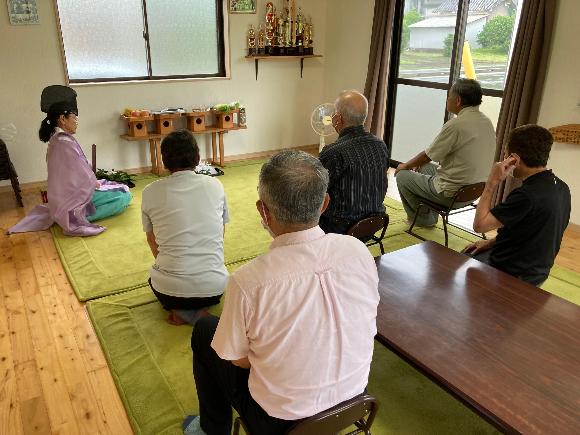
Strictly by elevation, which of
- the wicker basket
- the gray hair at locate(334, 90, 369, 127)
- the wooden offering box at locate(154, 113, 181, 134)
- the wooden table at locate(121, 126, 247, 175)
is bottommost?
the wooden table at locate(121, 126, 247, 175)

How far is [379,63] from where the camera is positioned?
476 centimetres

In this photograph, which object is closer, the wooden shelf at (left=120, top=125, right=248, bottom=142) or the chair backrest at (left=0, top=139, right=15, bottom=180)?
the chair backrest at (left=0, top=139, right=15, bottom=180)

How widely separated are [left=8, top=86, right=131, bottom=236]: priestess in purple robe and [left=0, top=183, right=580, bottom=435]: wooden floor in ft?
1.17

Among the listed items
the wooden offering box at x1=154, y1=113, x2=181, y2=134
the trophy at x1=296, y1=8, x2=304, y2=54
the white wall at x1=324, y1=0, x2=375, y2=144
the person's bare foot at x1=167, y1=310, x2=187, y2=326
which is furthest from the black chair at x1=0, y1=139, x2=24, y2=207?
the white wall at x1=324, y1=0, x2=375, y2=144

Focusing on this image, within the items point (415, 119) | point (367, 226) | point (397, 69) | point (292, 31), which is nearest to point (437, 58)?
point (397, 69)

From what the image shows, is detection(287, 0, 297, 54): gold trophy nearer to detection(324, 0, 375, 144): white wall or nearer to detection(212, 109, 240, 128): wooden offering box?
detection(324, 0, 375, 144): white wall

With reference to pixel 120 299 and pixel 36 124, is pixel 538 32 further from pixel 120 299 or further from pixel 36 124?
pixel 36 124

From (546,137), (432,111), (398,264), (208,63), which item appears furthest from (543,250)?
(208,63)

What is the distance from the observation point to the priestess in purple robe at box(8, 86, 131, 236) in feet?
10.5

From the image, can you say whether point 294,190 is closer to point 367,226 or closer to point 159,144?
point 367,226

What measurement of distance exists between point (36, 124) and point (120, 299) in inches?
A: 99.6

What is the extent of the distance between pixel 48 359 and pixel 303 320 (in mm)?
1623

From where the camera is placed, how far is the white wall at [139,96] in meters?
4.04

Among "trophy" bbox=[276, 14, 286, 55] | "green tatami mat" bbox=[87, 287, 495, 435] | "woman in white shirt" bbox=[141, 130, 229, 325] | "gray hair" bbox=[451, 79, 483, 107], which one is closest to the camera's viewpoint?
"green tatami mat" bbox=[87, 287, 495, 435]
